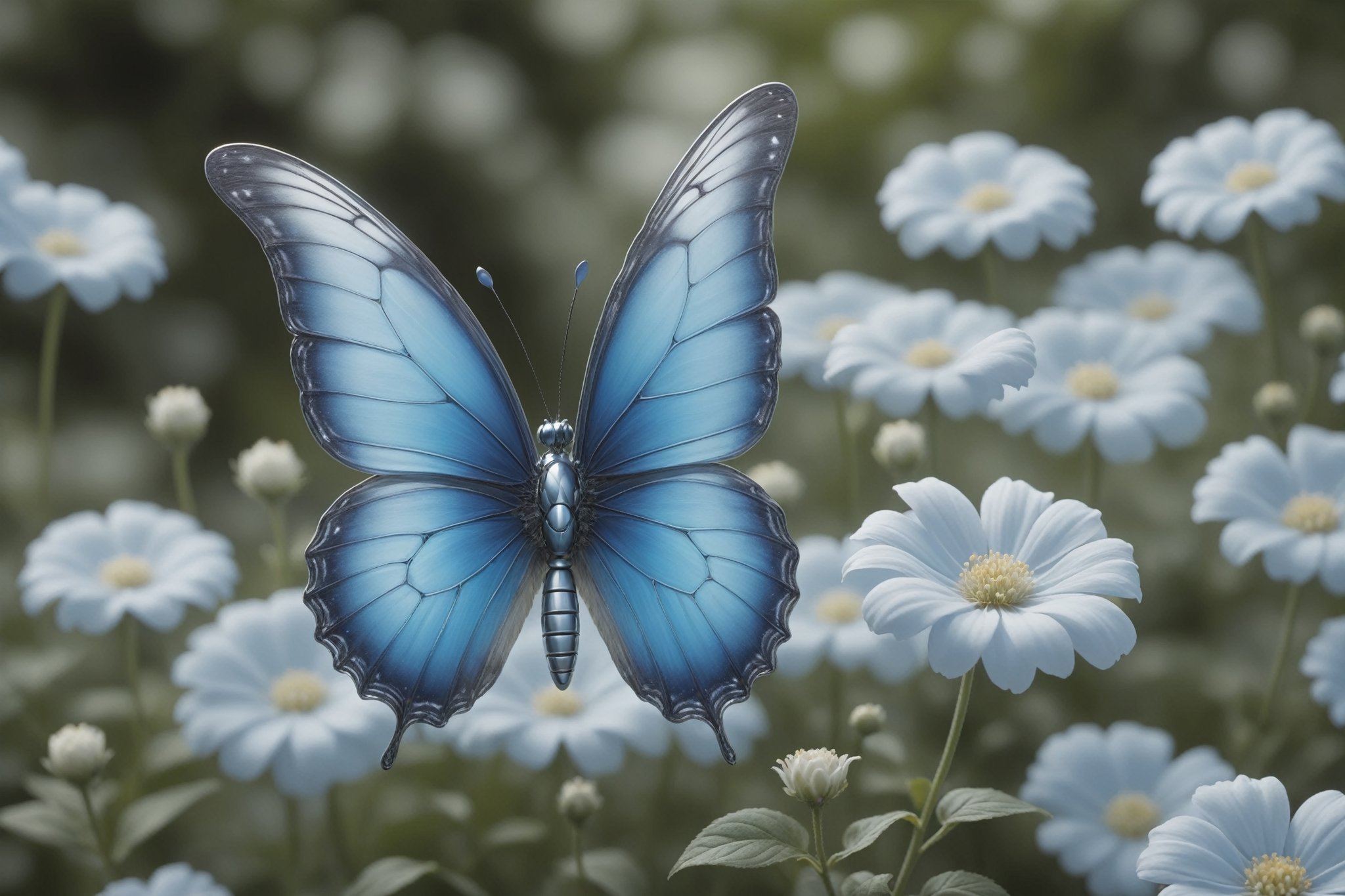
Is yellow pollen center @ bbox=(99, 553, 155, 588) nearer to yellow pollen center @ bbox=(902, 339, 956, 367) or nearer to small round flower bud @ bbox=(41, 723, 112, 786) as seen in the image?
small round flower bud @ bbox=(41, 723, 112, 786)

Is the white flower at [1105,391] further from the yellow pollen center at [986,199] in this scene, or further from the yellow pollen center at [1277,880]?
the yellow pollen center at [1277,880]

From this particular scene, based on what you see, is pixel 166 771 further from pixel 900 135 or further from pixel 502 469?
pixel 900 135

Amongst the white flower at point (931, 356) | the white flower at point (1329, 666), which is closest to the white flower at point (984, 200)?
the white flower at point (931, 356)

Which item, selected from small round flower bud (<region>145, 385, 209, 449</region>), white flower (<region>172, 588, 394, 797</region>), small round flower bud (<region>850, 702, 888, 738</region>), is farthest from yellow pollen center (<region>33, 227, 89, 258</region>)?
small round flower bud (<region>850, 702, 888, 738</region>)

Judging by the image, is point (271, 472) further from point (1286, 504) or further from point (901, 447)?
point (1286, 504)

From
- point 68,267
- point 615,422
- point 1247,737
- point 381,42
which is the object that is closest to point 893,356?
point 615,422

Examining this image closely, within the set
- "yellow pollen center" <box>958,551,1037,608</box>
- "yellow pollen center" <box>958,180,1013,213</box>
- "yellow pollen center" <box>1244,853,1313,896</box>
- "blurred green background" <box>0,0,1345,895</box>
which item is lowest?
"yellow pollen center" <box>1244,853,1313,896</box>
